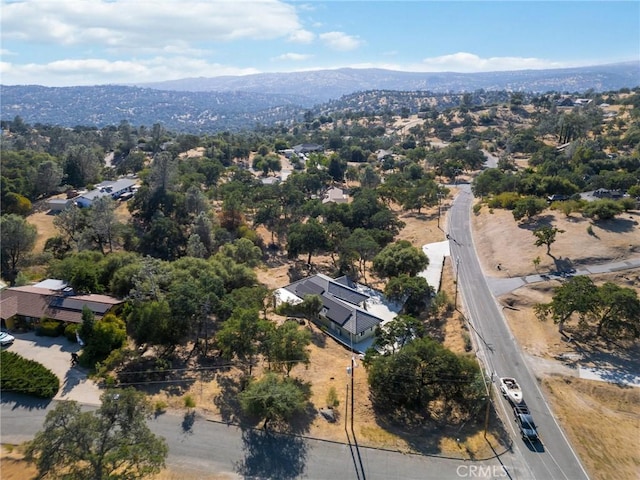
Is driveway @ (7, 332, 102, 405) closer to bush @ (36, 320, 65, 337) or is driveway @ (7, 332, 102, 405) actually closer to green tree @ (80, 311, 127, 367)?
bush @ (36, 320, 65, 337)

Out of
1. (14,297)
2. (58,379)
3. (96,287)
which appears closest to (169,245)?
(96,287)

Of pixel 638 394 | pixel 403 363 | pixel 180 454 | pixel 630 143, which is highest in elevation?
pixel 630 143

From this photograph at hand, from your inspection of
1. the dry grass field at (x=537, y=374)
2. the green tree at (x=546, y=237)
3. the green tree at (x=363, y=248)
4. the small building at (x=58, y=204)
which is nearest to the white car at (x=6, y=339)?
the dry grass field at (x=537, y=374)

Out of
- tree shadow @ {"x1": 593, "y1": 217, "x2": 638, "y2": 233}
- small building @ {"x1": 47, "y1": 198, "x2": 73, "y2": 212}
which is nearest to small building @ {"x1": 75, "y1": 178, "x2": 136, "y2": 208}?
small building @ {"x1": 47, "y1": 198, "x2": 73, "y2": 212}

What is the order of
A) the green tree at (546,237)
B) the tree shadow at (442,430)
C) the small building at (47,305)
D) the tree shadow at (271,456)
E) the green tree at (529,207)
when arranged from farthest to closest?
the green tree at (529,207)
the green tree at (546,237)
the small building at (47,305)
the tree shadow at (442,430)
the tree shadow at (271,456)

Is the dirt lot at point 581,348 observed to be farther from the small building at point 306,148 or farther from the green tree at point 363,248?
the small building at point 306,148

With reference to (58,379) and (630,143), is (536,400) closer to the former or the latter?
(58,379)

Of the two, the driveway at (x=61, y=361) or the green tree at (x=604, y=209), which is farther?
the green tree at (x=604, y=209)
